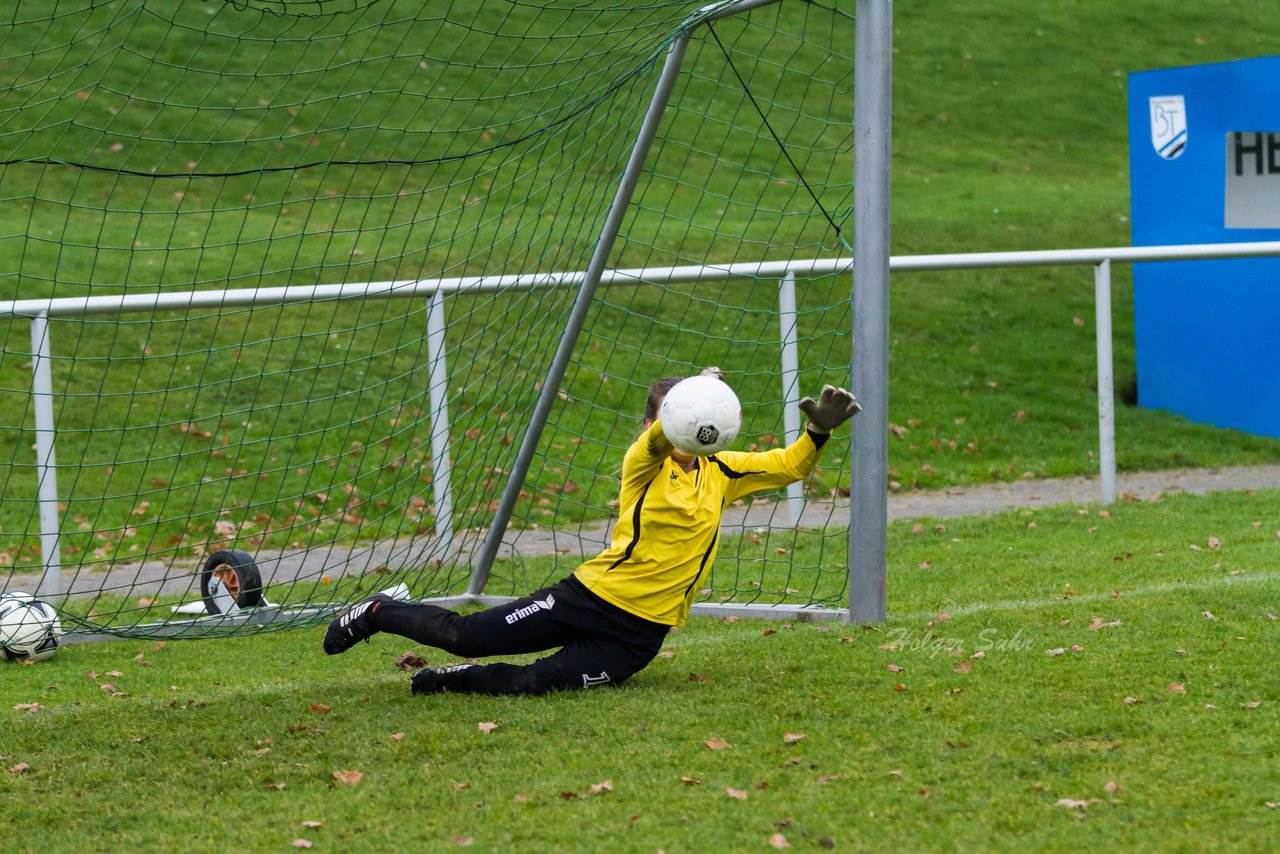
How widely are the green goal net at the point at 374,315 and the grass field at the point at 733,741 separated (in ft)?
1.98

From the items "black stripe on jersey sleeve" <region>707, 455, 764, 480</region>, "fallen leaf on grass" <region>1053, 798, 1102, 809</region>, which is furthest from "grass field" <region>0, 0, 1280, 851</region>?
"black stripe on jersey sleeve" <region>707, 455, 764, 480</region>

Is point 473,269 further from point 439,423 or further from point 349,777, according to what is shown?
point 349,777

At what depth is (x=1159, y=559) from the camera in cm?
687

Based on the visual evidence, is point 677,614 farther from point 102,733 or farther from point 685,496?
point 102,733

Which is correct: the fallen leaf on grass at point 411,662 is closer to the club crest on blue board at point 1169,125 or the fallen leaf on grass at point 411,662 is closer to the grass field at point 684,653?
the grass field at point 684,653

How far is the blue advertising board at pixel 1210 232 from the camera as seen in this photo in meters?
10.9

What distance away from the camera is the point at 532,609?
497 cm

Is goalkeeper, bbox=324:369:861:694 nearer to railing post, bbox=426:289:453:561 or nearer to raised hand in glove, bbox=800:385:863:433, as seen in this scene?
raised hand in glove, bbox=800:385:863:433

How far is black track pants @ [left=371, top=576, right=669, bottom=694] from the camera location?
4941mm

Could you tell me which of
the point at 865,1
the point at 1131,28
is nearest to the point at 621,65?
the point at 865,1

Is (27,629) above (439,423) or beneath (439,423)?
beneath

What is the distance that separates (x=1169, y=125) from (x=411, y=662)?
8.49 m

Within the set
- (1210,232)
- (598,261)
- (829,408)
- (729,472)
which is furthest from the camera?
(1210,232)

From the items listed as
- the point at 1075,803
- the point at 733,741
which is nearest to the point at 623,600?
the point at 733,741
